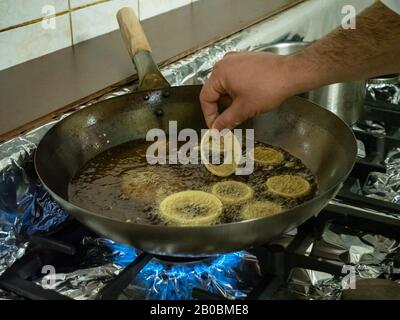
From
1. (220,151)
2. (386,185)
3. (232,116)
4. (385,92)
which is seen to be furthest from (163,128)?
(385,92)

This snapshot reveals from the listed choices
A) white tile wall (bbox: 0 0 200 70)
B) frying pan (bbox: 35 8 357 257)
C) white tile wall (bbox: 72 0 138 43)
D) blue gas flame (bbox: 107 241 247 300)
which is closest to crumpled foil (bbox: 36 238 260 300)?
blue gas flame (bbox: 107 241 247 300)

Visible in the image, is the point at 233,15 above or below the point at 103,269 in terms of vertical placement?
above

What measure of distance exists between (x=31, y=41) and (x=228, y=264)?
73 centimetres

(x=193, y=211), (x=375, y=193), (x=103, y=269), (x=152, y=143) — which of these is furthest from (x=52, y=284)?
(x=375, y=193)

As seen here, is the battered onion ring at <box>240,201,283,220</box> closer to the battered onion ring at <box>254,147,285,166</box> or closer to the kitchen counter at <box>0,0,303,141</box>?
the battered onion ring at <box>254,147,285,166</box>

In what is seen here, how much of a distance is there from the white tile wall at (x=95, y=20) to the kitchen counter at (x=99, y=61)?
19 millimetres

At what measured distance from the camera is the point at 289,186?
104 cm

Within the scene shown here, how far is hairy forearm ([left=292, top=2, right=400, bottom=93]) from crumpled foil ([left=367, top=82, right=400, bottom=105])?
0.66 m

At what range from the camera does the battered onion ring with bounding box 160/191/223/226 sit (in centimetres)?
93

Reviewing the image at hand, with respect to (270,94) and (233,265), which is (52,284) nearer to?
(233,265)

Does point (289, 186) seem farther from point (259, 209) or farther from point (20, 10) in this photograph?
point (20, 10)

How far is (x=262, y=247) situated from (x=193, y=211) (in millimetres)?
130

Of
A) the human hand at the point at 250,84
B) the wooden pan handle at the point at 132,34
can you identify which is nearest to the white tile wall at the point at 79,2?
the wooden pan handle at the point at 132,34

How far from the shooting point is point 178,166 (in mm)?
1120
